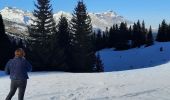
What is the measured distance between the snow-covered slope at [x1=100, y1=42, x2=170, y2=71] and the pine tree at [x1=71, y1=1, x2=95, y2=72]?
28.0 metres

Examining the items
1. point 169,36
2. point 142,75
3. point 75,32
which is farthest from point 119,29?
point 142,75

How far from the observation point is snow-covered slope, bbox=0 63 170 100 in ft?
56.3

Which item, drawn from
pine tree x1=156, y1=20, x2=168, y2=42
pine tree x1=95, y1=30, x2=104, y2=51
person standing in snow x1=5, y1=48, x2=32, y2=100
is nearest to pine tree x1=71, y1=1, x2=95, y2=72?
person standing in snow x1=5, y1=48, x2=32, y2=100

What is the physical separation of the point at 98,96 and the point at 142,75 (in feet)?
28.5

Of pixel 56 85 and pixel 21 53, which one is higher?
pixel 21 53

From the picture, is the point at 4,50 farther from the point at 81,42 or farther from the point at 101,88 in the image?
the point at 101,88

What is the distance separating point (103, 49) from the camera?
131125 mm

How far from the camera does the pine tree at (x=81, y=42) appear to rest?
201 feet

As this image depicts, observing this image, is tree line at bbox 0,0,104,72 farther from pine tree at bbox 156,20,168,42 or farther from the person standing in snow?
pine tree at bbox 156,20,168,42

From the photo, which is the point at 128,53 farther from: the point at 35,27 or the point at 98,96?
the point at 98,96

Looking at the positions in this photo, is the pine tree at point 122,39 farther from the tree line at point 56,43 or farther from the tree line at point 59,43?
the tree line at point 59,43

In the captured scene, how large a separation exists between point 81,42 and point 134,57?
4632 cm

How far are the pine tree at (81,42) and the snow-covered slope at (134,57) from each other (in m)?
28.0

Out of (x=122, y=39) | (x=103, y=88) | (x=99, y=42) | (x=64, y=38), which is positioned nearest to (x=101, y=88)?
(x=103, y=88)
